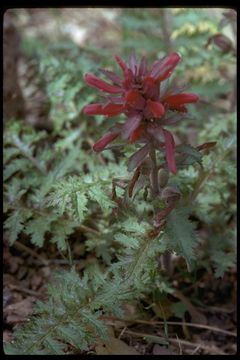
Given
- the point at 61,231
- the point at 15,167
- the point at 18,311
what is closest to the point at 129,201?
the point at 61,231

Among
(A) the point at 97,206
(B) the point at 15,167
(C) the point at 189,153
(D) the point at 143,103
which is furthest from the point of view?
(B) the point at 15,167

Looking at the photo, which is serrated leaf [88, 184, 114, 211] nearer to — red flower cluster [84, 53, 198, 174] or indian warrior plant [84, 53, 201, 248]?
indian warrior plant [84, 53, 201, 248]

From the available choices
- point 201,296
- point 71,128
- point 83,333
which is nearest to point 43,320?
point 83,333

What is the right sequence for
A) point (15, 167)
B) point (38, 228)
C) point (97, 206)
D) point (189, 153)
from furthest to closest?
1. point (15, 167)
2. point (97, 206)
3. point (38, 228)
4. point (189, 153)

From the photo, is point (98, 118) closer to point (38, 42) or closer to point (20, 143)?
point (20, 143)

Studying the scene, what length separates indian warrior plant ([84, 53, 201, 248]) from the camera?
199 cm

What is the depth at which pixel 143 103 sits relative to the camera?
6.59 ft

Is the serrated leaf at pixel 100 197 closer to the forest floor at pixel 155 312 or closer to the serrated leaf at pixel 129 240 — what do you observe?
the serrated leaf at pixel 129 240

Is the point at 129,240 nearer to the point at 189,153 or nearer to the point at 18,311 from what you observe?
the point at 189,153

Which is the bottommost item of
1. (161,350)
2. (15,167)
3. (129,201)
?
(161,350)

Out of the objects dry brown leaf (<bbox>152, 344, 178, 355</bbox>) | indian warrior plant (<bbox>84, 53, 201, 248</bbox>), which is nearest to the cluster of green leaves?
indian warrior plant (<bbox>84, 53, 201, 248</bbox>)

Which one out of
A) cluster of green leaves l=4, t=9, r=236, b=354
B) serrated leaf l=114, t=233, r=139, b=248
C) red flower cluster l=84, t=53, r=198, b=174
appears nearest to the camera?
red flower cluster l=84, t=53, r=198, b=174

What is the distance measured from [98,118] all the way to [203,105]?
96 centimetres

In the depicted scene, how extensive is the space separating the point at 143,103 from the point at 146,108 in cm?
2
